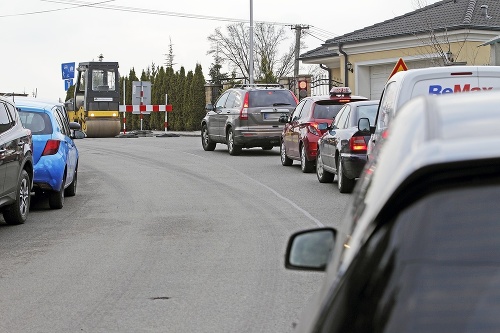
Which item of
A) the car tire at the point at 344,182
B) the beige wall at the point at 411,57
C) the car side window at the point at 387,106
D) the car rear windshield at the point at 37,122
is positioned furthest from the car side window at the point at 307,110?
the beige wall at the point at 411,57

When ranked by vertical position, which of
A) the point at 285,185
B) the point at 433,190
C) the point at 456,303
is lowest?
the point at 285,185

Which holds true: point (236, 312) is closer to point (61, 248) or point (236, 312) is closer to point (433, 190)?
point (61, 248)

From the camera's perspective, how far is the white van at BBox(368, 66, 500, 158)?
11266 millimetres

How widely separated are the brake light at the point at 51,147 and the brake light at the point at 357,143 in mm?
4355

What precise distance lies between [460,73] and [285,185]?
24.5 feet

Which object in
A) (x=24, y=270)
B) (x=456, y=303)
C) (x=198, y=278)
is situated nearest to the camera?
(x=456, y=303)

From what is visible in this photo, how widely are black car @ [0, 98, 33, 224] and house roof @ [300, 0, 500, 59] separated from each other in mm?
24787

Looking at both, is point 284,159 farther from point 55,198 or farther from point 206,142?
point 55,198

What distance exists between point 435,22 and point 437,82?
2846 cm

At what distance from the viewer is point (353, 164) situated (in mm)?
16062

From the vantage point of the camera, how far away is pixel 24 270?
960 centimetres

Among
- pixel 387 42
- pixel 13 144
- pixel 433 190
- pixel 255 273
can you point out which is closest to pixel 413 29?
pixel 387 42

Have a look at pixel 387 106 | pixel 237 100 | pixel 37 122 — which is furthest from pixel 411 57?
pixel 387 106

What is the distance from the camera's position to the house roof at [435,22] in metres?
37.3
